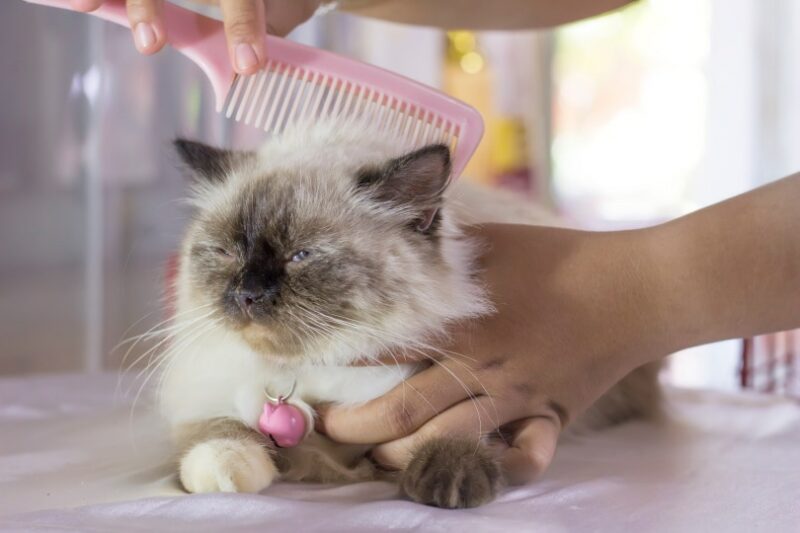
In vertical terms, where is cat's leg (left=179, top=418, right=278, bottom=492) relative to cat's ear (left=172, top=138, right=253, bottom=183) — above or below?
below

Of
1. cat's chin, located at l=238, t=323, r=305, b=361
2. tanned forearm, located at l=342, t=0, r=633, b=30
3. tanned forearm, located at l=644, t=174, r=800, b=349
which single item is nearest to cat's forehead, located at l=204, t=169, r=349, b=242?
cat's chin, located at l=238, t=323, r=305, b=361

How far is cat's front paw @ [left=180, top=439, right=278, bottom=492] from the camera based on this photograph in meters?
1.08

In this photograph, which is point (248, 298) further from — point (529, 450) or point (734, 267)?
point (734, 267)

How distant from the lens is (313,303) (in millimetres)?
1157

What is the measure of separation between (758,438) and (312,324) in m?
0.92

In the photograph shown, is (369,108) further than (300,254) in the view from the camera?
Yes

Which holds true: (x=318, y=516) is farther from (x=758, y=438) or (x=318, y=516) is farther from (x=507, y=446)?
(x=758, y=438)

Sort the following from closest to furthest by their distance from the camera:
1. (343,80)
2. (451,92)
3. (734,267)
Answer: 1. (734,267)
2. (343,80)
3. (451,92)

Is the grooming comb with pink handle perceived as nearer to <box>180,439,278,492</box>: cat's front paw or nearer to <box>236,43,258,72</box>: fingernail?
<box>236,43,258,72</box>: fingernail

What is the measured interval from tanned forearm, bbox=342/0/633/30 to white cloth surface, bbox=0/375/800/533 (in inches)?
43.0

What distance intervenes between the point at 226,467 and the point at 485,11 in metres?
1.50

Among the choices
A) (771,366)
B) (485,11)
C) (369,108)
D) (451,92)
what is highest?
(451,92)

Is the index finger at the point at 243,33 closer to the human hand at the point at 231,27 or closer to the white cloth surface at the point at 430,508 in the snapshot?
the human hand at the point at 231,27

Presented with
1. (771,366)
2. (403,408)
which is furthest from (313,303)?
(771,366)
